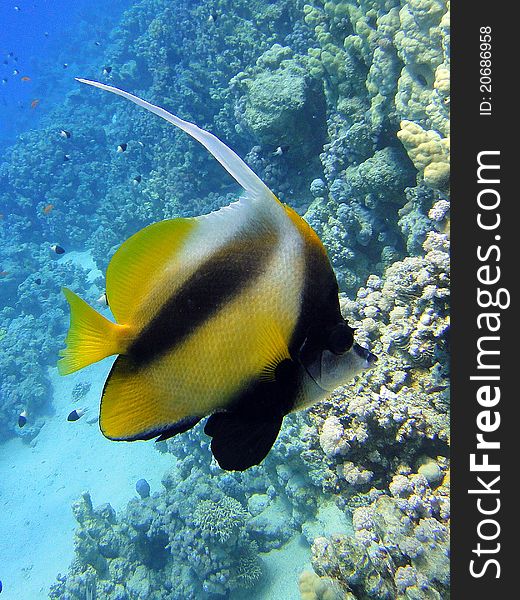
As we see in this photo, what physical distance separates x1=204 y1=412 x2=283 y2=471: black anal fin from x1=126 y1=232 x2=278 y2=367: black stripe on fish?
205 millimetres

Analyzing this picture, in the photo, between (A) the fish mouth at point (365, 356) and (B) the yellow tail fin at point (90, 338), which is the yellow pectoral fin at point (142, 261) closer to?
(B) the yellow tail fin at point (90, 338)

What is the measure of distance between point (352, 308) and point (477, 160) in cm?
244

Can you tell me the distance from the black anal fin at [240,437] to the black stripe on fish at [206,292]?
205 millimetres

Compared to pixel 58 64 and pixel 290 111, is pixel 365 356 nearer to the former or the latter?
pixel 290 111

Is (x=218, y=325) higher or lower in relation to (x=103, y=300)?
lower

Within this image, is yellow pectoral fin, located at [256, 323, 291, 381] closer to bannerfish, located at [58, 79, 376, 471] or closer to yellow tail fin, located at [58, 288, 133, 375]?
bannerfish, located at [58, 79, 376, 471]

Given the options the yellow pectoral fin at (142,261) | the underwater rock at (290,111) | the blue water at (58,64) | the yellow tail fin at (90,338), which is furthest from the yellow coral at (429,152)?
the blue water at (58,64)

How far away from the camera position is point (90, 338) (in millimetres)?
859

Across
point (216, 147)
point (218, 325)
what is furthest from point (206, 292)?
point (216, 147)

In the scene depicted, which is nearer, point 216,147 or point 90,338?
point 216,147

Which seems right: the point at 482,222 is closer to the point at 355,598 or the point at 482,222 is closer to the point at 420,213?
the point at 355,598

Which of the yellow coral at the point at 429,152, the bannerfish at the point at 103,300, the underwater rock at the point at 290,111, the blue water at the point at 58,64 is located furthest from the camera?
the blue water at the point at 58,64

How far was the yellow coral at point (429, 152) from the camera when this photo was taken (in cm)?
448

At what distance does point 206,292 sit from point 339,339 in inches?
11.3
